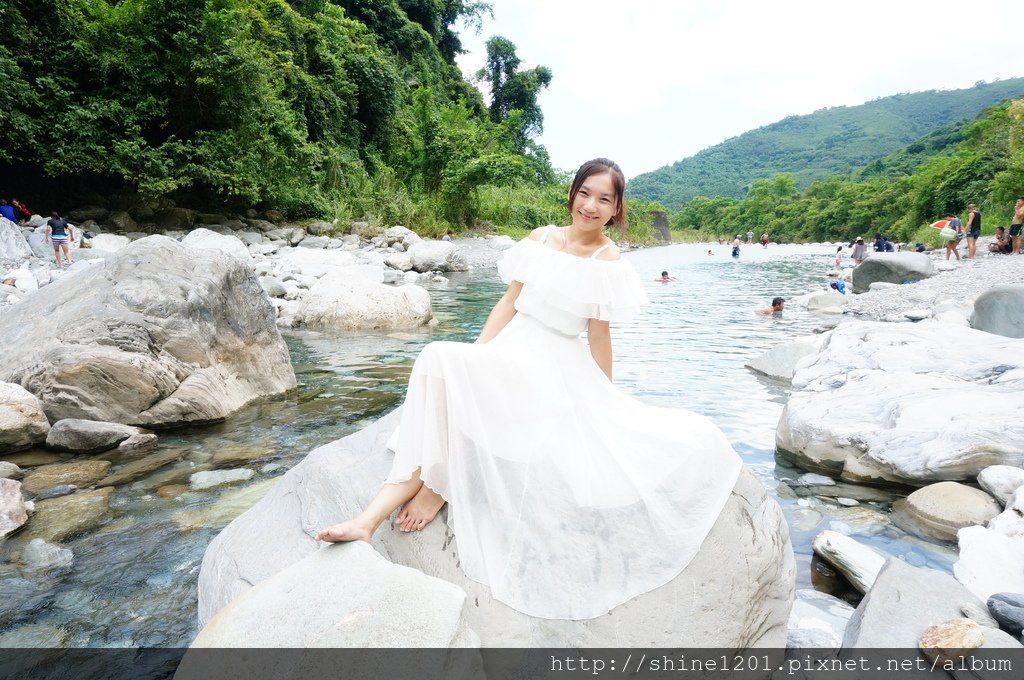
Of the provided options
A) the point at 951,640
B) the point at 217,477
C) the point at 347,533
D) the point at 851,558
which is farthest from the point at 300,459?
the point at 951,640

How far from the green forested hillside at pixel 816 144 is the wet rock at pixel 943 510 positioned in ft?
361

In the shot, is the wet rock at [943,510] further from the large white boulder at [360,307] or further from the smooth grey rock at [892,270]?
the smooth grey rock at [892,270]

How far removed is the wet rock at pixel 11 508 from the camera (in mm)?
3283

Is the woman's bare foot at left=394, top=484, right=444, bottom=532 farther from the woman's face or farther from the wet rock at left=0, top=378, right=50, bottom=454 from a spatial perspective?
the wet rock at left=0, top=378, right=50, bottom=454

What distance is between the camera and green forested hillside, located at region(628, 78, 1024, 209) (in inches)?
4213

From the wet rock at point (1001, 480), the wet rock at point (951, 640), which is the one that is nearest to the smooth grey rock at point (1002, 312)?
the wet rock at point (1001, 480)

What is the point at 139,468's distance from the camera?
424 cm

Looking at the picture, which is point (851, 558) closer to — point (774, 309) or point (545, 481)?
point (545, 481)

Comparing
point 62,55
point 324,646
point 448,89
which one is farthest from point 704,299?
point 448,89

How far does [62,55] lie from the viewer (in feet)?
49.6

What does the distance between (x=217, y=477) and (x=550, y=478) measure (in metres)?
2.95

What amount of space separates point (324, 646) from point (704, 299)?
16389 millimetres

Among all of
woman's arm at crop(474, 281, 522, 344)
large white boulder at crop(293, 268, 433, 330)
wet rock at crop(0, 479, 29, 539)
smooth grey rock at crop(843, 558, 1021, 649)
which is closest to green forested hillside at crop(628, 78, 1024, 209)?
large white boulder at crop(293, 268, 433, 330)

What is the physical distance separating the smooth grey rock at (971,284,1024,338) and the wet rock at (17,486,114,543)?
9.58m
